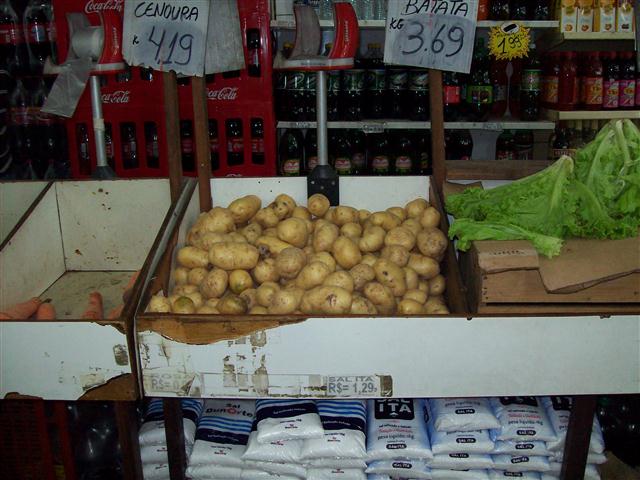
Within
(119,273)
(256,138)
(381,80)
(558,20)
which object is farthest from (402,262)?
(558,20)

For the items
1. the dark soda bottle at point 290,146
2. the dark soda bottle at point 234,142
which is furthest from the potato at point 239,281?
the dark soda bottle at point 290,146

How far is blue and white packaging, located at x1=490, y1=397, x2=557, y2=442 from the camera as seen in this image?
5.32 feet

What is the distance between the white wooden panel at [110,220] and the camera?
2098 mm

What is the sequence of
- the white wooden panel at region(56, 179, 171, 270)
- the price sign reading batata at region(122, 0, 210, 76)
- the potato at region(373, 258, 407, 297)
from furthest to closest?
the white wooden panel at region(56, 179, 171, 270), the price sign reading batata at region(122, 0, 210, 76), the potato at region(373, 258, 407, 297)

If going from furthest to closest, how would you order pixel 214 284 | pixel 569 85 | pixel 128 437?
pixel 569 85 < pixel 214 284 < pixel 128 437

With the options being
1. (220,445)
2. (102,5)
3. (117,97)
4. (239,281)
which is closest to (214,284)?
(239,281)

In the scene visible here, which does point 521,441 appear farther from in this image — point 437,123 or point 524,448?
point 437,123

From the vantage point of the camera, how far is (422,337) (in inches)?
54.4

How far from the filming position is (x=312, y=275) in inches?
65.6

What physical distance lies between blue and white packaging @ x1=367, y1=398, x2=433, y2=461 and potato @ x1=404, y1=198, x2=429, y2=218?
58 cm

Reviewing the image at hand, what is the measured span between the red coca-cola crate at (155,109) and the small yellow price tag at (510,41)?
4.25 ft

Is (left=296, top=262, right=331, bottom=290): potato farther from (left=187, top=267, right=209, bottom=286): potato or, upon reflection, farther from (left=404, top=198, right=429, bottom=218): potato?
(left=404, top=198, right=429, bottom=218): potato

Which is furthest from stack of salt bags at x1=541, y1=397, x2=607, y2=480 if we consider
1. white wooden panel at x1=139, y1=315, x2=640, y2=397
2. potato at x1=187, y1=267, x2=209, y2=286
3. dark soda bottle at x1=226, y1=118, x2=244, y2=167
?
dark soda bottle at x1=226, y1=118, x2=244, y2=167

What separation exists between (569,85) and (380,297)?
2513 millimetres
